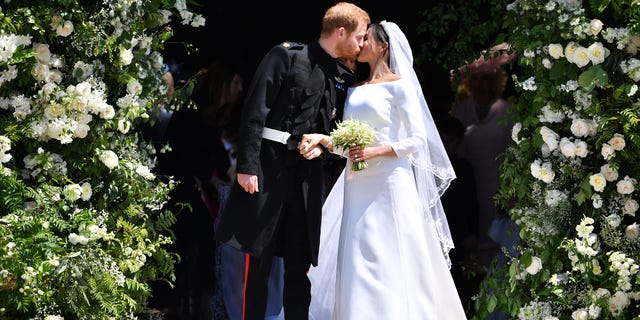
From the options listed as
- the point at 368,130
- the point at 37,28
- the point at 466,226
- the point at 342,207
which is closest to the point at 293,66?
the point at 368,130

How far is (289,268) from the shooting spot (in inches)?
221

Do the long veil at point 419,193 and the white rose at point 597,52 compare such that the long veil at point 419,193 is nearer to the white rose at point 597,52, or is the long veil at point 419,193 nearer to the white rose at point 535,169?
the white rose at point 535,169

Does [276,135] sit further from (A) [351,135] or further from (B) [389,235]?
(B) [389,235]

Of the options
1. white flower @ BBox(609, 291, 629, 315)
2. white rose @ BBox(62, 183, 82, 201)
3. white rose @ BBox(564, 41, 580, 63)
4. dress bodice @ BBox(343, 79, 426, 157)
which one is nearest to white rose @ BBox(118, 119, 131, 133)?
white rose @ BBox(62, 183, 82, 201)

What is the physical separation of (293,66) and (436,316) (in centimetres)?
162

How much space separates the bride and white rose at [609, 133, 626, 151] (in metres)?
0.96

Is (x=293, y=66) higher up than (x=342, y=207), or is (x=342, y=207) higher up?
(x=293, y=66)

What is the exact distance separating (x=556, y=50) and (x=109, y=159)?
2.49 meters

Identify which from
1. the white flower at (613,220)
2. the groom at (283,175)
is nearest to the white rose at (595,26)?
the white flower at (613,220)

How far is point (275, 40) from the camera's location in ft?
25.3

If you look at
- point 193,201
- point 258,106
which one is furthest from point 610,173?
point 193,201

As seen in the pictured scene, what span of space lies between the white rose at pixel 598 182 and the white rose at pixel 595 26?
77cm

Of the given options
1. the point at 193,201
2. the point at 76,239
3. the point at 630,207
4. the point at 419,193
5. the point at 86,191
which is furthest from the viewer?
the point at 193,201

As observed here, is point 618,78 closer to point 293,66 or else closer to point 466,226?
point 293,66
